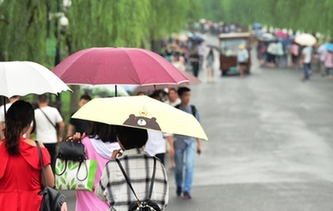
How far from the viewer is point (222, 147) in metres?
18.0

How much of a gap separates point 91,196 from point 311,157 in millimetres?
9937

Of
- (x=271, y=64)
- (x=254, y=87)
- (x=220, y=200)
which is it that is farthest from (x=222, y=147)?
(x=271, y=64)

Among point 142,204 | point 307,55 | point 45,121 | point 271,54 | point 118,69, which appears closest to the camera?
point 142,204

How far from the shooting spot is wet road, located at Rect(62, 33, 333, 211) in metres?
12.0

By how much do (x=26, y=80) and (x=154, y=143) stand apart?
5.00 meters

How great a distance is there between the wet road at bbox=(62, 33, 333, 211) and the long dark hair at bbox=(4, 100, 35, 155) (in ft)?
19.0

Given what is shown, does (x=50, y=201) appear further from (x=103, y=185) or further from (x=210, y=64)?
(x=210, y=64)

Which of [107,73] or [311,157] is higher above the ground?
[107,73]

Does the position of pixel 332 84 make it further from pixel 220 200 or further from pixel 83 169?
pixel 83 169

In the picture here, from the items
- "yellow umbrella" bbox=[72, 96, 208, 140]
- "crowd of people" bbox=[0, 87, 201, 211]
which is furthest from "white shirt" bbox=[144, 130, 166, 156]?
"yellow umbrella" bbox=[72, 96, 208, 140]

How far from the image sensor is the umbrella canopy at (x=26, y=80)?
246 inches

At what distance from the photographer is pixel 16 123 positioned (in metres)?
5.80

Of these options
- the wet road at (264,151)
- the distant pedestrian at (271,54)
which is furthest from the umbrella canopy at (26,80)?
the distant pedestrian at (271,54)

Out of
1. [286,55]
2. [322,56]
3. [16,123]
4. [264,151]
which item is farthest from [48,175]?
[286,55]
